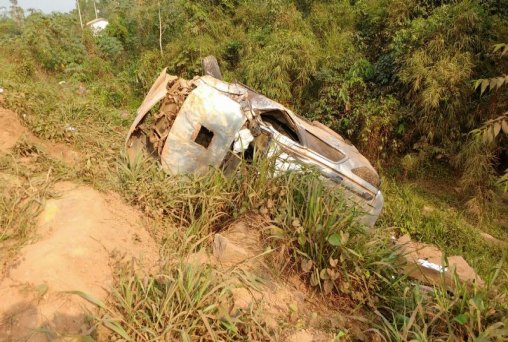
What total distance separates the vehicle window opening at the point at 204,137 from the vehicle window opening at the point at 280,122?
33.8 inches

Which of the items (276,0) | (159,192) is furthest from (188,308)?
(276,0)

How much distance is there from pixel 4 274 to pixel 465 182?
6.44m

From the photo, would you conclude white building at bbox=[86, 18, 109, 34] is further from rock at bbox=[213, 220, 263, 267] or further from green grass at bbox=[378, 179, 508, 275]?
rock at bbox=[213, 220, 263, 267]

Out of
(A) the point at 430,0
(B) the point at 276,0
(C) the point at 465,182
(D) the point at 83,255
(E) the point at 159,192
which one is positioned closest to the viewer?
(D) the point at 83,255

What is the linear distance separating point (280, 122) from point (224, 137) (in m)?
1.11

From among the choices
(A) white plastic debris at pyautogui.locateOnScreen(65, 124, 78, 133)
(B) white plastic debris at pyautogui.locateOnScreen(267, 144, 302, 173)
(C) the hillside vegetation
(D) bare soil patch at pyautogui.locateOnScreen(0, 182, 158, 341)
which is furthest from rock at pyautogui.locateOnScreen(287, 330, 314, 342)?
(A) white plastic debris at pyautogui.locateOnScreen(65, 124, 78, 133)

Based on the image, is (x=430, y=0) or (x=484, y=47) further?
(x=430, y=0)

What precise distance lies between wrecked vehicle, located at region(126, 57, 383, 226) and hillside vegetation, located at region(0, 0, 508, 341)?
0.26 meters

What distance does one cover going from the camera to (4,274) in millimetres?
2705

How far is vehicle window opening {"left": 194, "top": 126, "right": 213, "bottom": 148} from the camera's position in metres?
4.20

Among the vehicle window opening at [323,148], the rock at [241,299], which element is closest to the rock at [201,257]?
the rock at [241,299]

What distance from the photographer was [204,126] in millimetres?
4109

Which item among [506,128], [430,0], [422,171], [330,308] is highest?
[430,0]

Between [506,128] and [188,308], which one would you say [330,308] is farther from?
[506,128]
